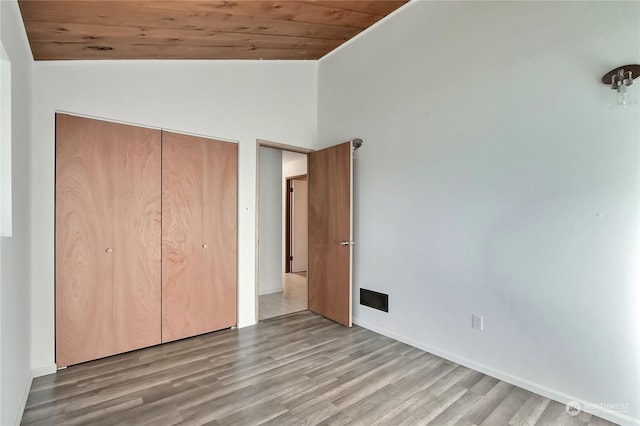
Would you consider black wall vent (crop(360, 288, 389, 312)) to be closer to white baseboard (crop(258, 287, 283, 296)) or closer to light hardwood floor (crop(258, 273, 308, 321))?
light hardwood floor (crop(258, 273, 308, 321))

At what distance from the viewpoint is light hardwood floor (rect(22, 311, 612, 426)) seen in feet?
5.85

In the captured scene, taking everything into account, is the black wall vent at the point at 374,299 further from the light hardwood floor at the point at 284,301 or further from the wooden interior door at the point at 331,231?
the light hardwood floor at the point at 284,301

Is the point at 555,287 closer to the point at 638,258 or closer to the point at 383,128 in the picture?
the point at 638,258

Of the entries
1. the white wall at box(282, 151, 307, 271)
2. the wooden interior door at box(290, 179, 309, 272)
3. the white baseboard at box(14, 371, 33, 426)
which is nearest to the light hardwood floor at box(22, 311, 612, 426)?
→ the white baseboard at box(14, 371, 33, 426)

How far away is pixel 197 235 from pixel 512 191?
2.74 meters

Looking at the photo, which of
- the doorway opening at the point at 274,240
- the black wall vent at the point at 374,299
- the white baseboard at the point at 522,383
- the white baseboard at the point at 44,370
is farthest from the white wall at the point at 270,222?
the white baseboard at the point at 44,370

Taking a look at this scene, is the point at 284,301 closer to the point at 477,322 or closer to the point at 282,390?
the point at 282,390

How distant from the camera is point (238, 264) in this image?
10.7 feet

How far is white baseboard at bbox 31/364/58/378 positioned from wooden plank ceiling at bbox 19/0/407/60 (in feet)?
7.47

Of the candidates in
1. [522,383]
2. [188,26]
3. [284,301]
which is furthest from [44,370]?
[522,383]

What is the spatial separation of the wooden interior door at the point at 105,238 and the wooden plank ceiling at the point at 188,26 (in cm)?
62

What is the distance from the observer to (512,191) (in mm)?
2176

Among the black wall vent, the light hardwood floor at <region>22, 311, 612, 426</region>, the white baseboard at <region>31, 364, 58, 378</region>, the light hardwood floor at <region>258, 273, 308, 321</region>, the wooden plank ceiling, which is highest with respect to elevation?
the wooden plank ceiling

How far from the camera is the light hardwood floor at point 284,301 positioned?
3.79 meters
